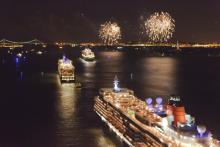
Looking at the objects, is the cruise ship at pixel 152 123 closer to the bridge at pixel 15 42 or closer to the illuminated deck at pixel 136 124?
the illuminated deck at pixel 136 124

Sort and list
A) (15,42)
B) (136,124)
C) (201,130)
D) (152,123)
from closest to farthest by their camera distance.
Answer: (201,130), (152,123), (136,124), (15,42)

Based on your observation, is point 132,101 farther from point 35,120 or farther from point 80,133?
point 35,120

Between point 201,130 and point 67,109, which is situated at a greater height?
point 201,130

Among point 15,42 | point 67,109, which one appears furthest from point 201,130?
point 15,42

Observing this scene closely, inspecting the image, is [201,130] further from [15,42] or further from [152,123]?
[15,42]

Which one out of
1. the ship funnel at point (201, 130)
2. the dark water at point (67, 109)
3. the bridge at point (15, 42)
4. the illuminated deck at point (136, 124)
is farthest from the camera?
the bridge at point (15, 42)

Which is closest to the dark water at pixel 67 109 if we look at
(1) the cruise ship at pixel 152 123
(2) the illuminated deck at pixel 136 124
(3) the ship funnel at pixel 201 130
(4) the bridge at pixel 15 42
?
(2) the illuminated deck at pixel 136 124

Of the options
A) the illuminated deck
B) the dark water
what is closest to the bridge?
the dark water

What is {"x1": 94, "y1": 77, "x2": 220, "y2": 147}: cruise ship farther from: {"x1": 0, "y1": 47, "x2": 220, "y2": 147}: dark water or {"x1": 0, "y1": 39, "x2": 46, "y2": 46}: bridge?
{"x1": 0, "y1": 39, "x2": 46, "y2": 46}: bridge
